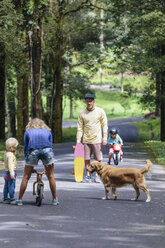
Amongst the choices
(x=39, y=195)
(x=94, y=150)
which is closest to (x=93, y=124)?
(x=94, y=150)

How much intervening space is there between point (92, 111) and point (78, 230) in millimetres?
5886

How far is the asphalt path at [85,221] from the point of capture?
7223mm

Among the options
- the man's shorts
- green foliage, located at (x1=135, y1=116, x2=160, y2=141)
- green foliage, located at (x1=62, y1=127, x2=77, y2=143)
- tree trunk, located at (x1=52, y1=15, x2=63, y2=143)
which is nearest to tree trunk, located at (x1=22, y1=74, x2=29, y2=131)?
tree trunk, located at (x1=52, y1=15, x2=63, y2=143)

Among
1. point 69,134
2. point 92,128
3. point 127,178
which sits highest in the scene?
point 92,128

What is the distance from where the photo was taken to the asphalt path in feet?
23.7

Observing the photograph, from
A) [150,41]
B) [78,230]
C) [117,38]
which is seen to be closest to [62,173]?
[78,230]

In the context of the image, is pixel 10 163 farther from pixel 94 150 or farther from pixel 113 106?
pixel 113 106

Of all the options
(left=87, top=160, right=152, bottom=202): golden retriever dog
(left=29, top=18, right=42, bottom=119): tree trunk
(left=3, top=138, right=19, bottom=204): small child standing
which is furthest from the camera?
(left=29, top=18, right=42, bottom=119): tree trunk

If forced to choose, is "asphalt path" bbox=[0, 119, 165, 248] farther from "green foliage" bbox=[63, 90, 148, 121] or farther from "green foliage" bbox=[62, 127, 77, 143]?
"green foliage" bbox=[63, 90, 148, 121]

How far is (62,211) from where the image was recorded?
9.61 meters

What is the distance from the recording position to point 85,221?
340 inches

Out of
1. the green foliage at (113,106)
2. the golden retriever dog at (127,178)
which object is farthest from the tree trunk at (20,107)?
the green foliage at (113,106)

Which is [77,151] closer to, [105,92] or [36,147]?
[36,147]

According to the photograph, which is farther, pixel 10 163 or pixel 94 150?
pixel 94 150
